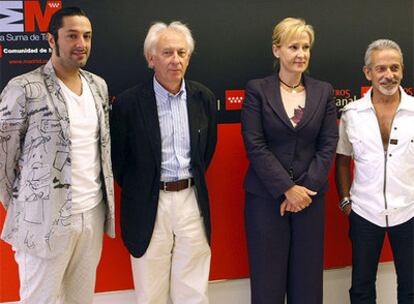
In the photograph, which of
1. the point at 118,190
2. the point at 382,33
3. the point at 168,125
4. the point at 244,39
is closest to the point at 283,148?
the point at 168,125

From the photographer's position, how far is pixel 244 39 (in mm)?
2875

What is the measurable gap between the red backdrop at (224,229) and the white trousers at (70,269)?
1.82 ft

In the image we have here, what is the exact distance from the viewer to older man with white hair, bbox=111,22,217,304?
237cm

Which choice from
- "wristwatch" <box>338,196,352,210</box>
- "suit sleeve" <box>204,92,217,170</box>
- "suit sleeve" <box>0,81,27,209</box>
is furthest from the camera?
"wristwatch" <box>338,196,352,210</box>

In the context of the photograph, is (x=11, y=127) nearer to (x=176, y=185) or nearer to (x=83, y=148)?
(x=83, y=148)

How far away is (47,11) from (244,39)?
1136 millimetres

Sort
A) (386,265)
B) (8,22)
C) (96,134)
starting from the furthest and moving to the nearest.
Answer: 1. (386,265)
2. (8,22)
3. (96,134)

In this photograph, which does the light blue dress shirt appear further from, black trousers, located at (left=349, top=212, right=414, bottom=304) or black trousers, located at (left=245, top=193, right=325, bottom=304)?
black trousers, located at (left=349, top=212, right=414, bottom=304)

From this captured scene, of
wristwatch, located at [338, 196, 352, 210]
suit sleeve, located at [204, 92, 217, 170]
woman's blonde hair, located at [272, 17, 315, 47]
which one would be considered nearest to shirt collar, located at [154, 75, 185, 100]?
suit sleeve, located at [204, 92, 217, 170]

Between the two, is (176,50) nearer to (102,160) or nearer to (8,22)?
(102,160)

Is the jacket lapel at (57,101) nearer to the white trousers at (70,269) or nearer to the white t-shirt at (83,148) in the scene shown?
the white t-shirt at (83,148)

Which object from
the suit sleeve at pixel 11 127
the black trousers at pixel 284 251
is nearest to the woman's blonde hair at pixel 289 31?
the black trousers at pixel 284 251

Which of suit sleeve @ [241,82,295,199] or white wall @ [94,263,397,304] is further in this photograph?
white wall @ [94,263,397,304]

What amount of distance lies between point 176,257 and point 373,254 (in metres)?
1.09
